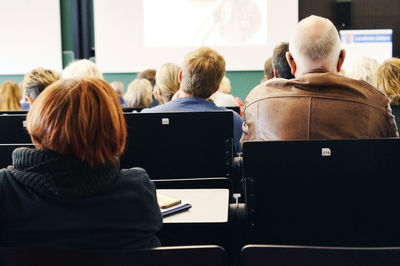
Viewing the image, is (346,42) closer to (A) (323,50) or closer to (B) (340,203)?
(A) (323,50)

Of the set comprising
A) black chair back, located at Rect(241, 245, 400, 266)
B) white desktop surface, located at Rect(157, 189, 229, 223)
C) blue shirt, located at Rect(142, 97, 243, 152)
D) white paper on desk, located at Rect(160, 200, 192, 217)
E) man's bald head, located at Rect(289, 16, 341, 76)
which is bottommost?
white desktop surface, located at Rect(157, 189, 229, 223)

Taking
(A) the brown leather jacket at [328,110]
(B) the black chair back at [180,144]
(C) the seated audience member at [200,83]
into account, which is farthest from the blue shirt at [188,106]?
(A) the brown leather jacket at [328,110]

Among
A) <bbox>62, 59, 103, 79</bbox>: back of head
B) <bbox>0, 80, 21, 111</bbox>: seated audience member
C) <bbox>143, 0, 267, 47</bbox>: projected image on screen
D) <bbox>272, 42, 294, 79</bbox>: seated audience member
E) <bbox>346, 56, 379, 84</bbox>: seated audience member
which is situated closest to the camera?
<bbox>272, 42, 294, 79</bbox>: seated audience member

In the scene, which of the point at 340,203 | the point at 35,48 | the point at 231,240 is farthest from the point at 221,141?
the point at 35,48

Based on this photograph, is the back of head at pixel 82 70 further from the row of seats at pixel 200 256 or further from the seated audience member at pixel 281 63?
the row of seats at pixel 200 256

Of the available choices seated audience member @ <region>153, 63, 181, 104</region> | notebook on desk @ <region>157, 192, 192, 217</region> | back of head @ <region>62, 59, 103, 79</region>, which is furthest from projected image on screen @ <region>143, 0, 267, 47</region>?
notebook on desk @ <region>157, 192, 192, 217</region>

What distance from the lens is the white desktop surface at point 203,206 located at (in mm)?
1814

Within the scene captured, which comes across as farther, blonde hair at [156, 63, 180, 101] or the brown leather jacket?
blonde hair at [156, 63, 180, 101]

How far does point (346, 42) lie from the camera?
7.88 metres

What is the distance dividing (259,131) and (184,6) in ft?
19.6

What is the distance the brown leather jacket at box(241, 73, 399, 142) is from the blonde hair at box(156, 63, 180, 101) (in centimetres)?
178

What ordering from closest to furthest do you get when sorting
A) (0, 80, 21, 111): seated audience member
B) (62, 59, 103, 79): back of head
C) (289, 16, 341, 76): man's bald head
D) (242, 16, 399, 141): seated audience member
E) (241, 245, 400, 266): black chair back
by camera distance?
(241, 245, 400, 266): black chair back, (242, 16, 399, 141): seated audience member, (289, 16, 341, 76): man's bald head, (62, 59, 103, 79): back of head, (0, 80, 21, 111): seated audience member

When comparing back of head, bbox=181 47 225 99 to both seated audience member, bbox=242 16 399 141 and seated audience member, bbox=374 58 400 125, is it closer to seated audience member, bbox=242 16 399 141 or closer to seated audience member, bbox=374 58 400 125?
seated audience member, bbox=242 16 399 141

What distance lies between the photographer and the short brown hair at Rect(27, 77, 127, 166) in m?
1.40
